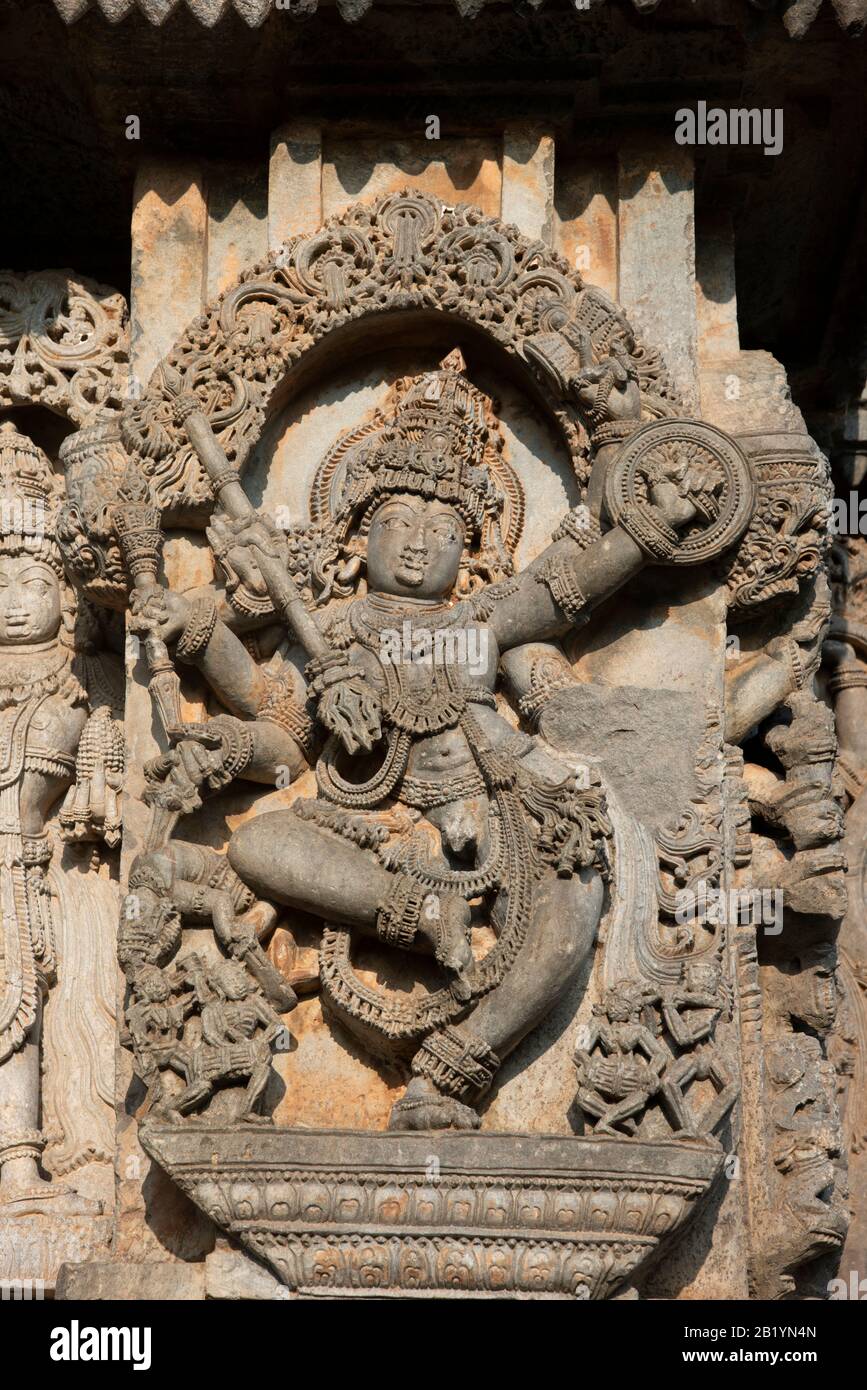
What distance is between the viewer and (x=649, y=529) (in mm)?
8992

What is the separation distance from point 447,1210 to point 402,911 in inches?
39.0

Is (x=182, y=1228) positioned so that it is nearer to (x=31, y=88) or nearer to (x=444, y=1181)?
(x=444, y=1181)

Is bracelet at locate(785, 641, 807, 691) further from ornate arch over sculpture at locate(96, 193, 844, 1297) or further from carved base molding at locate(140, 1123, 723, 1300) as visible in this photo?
carved base molding at locate(140, 1123, 723, 1300)

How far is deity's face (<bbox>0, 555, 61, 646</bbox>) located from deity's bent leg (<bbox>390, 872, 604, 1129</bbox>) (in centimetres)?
238

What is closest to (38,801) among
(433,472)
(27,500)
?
(27,500)

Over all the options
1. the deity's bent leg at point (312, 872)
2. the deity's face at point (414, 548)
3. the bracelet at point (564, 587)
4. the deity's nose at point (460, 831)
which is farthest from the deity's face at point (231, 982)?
the bracelet at point (564, 587)

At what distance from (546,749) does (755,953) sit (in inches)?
39.9

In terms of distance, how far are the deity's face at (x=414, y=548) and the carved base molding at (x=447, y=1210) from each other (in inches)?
77.1

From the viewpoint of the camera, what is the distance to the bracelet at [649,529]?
29.5 ft

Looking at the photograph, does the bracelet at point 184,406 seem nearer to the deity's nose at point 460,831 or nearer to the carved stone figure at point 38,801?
the carved stone figure at point 38,801

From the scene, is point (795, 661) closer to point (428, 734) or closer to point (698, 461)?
point (698, 461)

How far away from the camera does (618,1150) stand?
825 centimetres

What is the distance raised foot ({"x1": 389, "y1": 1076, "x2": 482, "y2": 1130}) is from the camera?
8406 mm

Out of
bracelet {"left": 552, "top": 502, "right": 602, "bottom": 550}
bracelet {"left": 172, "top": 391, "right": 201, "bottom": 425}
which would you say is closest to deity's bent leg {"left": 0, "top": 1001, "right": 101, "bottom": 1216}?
bracelet {"left": 172, "top": 391, "right": 201, "bottom": 425}
